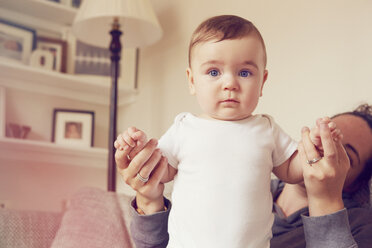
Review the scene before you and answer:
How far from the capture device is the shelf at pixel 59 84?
2322 mm

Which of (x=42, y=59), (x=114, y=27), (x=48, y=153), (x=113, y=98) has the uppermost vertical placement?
(x=114, y=27)

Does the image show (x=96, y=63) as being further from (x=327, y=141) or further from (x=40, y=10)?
(x=327, y=141)

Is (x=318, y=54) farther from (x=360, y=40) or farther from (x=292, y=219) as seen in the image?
(x=292, y=219)

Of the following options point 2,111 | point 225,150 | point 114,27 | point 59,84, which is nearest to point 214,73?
point 225,150

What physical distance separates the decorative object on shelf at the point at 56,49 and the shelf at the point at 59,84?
0.35 ft

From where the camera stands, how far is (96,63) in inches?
106

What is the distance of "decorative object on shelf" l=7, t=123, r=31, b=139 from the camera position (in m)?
2.34

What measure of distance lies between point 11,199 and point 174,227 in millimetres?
1967

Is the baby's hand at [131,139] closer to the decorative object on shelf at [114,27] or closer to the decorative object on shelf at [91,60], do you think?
the decorative object on shelf at [114,27]

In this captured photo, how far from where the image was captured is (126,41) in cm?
239

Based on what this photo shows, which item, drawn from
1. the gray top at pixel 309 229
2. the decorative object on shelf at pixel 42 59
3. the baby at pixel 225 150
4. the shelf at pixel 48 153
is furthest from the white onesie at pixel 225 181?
the decorative object on shelf at pixel 42 59

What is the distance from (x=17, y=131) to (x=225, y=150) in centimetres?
192

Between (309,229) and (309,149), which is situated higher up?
(309,149)

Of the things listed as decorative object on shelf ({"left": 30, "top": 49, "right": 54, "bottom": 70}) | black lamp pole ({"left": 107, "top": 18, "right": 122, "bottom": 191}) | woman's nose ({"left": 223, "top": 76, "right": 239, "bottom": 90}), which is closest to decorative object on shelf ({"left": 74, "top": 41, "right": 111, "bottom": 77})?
decorative object on shelf ({"left": 30, "top": 49, "right": 54, "bottom": 70})
